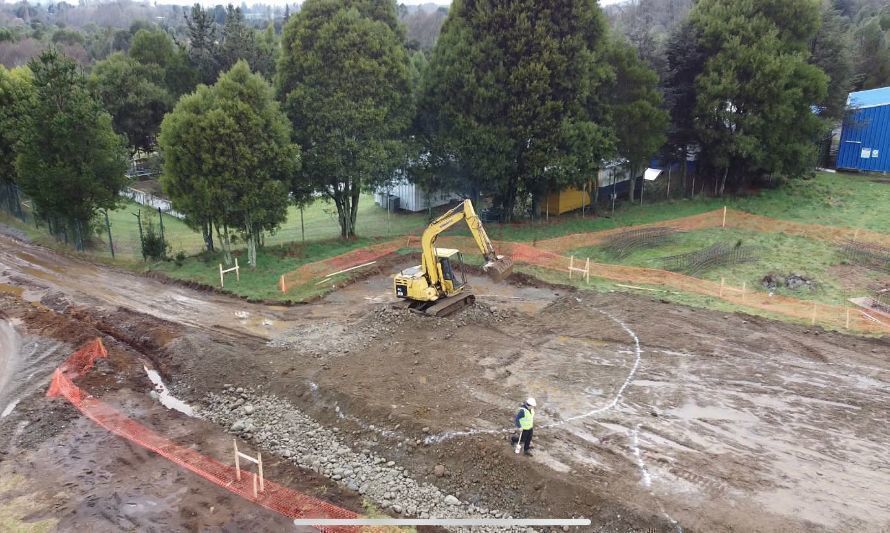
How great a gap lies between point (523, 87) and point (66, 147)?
20.7m

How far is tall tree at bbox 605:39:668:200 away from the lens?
32.0 meters

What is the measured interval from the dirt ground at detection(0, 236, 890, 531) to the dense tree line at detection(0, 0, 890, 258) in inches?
236

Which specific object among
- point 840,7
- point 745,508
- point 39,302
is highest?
point 840,7

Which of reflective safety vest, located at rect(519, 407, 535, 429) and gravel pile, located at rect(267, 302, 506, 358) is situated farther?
gravel pile, located at rect(267, 302, 506, 358)

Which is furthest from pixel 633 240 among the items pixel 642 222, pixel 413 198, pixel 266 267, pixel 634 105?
pixel 266 267

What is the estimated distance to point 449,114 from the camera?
31172 mm

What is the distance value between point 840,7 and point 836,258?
6091 cm

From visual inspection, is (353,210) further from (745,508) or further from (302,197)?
(745,508)

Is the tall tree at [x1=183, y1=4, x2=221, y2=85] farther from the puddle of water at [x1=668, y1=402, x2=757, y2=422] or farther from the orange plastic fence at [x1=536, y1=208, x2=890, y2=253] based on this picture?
the puddle of water at [x1=668, y1=402, x2=757, y2=422]

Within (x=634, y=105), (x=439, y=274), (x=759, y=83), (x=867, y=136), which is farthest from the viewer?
(x=867, y=136)

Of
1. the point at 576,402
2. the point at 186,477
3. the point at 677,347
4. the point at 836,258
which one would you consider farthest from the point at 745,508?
the point at 836,258

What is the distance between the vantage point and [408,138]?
3206 centimetres

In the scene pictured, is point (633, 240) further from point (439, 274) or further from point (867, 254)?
point (439, 274)

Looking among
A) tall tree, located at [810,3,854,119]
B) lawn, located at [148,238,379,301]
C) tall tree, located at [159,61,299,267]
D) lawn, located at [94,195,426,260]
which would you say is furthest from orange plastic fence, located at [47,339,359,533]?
tall tree, located at [810,3,854,119]
